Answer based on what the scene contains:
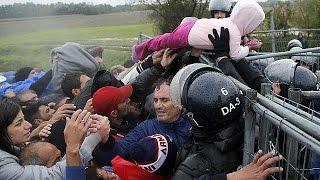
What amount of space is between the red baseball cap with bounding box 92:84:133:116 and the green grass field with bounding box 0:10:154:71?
11580mm

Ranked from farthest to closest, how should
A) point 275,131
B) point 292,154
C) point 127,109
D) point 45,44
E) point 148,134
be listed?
point 45,44
point 127,109
point 148,134
point 275,131
point 292,154

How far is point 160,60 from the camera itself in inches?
135

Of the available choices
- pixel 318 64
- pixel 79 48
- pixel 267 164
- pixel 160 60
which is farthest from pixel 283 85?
pixel 79 48

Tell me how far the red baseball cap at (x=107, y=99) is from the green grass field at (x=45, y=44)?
11.6m

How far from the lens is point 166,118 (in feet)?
9.61

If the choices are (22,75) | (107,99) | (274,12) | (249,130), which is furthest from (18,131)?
(274,12)

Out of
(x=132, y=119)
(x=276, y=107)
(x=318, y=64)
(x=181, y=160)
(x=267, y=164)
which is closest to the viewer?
(x=276, y=107)

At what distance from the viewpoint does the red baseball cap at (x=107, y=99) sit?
320 cm

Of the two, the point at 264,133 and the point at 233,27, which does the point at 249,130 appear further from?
the point at 233,27

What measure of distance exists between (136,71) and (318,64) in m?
2.34

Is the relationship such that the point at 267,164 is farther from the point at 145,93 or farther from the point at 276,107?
the point at 145,93

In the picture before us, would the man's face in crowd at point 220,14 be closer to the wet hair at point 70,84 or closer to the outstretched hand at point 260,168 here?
the wet hair at point 70,84

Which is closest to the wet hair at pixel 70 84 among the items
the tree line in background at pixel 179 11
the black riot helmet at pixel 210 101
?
the black riot helmet at pixel 210 101

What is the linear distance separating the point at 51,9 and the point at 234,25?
73.1 feet
